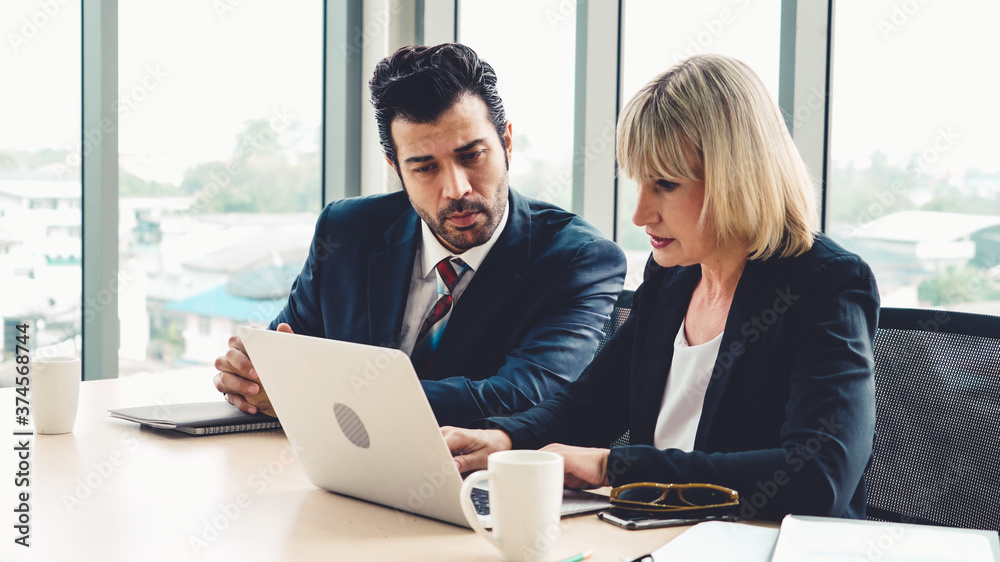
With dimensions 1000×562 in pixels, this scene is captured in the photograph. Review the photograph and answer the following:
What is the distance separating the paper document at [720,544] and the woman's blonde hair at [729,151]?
0.48 meters

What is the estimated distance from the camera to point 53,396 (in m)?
1.40

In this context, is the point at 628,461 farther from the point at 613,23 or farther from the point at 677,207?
the point at 613,23

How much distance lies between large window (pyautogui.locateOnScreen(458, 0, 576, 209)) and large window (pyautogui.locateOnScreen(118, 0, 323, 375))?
81 centimetres

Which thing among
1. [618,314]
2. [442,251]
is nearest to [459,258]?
[442,251]

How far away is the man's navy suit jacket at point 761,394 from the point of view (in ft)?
3.47

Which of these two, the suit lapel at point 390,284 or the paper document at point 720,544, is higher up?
the suit lapel at point 390,284

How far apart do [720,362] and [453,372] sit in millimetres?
636

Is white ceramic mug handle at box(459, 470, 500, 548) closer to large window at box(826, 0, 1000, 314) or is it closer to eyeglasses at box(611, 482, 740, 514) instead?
eyeglasses at box(611, 482, 740, 514)

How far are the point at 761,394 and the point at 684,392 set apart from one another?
0.17m

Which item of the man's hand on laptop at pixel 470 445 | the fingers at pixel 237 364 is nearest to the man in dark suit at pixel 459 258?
the fingers at pixel 237 364

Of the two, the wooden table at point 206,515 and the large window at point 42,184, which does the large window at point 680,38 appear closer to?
the wooden table at point 206,515

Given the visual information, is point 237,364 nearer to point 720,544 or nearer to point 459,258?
point 459,258

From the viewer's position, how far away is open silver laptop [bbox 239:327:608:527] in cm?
95

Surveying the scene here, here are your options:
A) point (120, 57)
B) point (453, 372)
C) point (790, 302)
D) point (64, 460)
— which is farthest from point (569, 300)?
point (120, 57)
